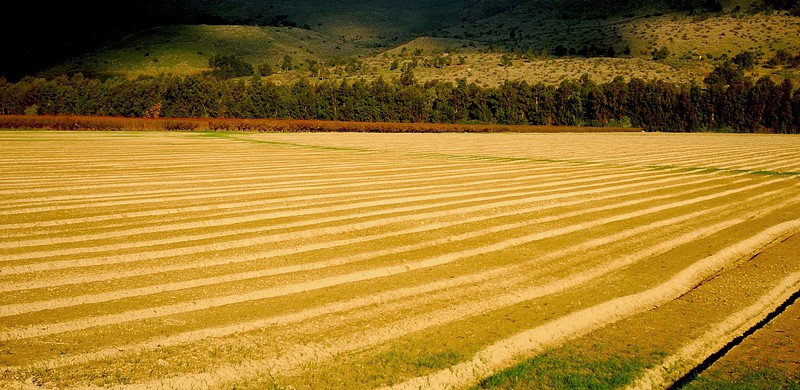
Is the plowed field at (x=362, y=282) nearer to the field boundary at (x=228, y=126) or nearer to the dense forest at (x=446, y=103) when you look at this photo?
the field boundary at (x=228, y=126)

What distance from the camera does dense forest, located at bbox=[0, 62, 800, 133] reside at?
211ft

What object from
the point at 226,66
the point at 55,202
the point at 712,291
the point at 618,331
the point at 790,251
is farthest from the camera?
the point at 226,66

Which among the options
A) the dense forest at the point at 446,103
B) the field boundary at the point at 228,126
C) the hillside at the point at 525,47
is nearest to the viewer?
the field boundary at the point at 228,126

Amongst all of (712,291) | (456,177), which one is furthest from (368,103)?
(712,291)

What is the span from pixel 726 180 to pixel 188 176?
1403cm

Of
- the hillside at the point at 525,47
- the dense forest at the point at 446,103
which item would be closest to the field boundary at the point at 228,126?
the dense forest at the point at 446,103

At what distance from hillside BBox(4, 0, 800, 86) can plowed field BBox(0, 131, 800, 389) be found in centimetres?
9295

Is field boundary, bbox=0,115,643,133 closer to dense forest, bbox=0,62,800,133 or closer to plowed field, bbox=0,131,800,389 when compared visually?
dense forest, bbox=0,62,800,133

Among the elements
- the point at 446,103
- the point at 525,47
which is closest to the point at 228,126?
the point at 446,103

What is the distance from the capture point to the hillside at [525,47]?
10188cm

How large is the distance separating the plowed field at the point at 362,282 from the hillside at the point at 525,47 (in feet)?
305

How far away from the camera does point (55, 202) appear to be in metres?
9.37

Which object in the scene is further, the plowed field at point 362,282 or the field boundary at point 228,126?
the field boundary at point 228,126

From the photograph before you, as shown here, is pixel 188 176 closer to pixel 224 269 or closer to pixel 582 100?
pixel 224 269
